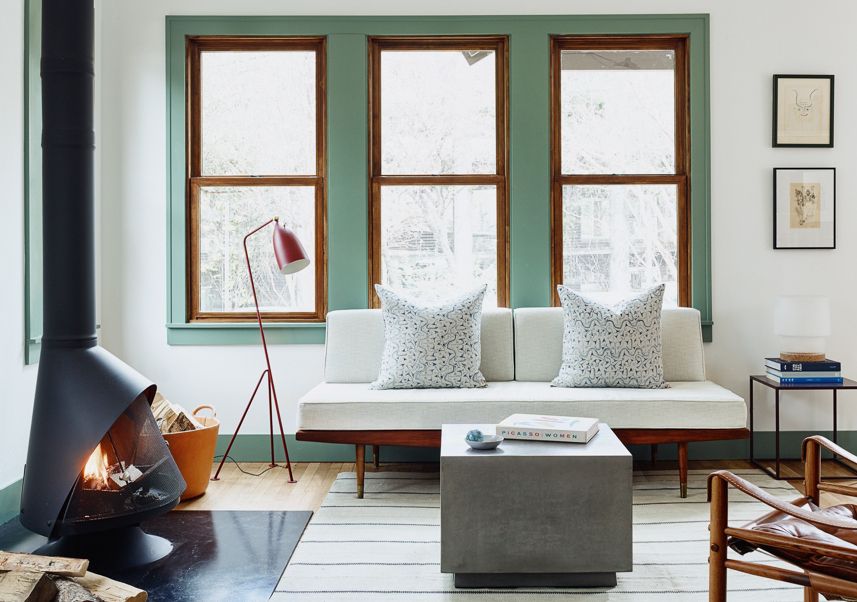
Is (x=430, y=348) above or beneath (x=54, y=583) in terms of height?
above

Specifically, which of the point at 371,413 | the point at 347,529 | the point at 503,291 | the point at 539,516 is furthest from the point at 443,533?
the point at 503,291

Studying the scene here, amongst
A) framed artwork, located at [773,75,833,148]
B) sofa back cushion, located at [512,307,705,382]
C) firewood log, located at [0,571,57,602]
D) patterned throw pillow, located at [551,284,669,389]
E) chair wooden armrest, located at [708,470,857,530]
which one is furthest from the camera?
framed artwork, located at [773,75,833,148]

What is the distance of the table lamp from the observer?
3672 millimetres

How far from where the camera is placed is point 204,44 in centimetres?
412

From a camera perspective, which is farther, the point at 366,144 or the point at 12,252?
the point at 366,144

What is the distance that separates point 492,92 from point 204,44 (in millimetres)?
1684

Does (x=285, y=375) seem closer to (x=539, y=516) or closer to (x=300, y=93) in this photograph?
(x=300, y=93)

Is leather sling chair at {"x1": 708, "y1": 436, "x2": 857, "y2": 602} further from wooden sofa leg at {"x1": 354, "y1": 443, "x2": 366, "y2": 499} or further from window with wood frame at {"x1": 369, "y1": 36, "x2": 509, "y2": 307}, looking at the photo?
window with wood frame at {"x1": 369, "y1": 36, "x2": 509, "y2": 307}

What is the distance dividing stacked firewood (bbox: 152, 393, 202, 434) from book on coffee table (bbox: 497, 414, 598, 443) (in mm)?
1614

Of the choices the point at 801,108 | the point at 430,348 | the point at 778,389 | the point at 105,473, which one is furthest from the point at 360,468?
the point at 801,108

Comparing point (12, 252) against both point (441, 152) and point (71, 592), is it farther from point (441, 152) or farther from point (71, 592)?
point (441, 152)

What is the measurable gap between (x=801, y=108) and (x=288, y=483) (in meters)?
3.47

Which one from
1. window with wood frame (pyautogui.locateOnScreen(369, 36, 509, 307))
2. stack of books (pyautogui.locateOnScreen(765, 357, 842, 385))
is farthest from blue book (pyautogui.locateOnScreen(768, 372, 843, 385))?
window with wood frame (pyautogui.locateOnScreen(369, 36, 509, 307))

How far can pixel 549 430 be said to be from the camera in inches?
101
